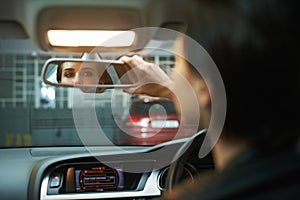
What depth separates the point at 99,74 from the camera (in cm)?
377

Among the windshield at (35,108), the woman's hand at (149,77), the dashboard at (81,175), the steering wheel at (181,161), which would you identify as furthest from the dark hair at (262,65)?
the dashboard at (81,175)

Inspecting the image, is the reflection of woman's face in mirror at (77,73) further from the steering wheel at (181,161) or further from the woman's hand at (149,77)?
the steering wheel at (181,161)

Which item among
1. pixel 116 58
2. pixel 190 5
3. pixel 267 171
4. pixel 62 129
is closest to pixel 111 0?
pixel 116 58

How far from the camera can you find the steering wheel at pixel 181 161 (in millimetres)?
2766

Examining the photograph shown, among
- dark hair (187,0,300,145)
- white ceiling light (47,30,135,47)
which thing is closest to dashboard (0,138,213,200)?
white ceiling light (47,30,135,47)

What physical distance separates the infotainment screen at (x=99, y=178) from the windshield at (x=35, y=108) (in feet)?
0.56

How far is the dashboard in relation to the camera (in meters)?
4.30

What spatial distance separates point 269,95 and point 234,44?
13cm

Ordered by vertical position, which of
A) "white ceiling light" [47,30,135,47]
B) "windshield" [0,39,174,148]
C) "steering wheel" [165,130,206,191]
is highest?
"white ceiling light" [47,30,135,47]

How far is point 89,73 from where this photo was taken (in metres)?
3.77

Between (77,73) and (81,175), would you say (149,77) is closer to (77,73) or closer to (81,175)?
(77,73)

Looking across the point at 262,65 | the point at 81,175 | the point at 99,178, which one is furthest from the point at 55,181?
the point at 262,65

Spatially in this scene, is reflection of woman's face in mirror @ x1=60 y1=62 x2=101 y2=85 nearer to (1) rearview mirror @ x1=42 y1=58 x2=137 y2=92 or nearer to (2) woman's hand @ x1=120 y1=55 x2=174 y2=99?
(1) rearview mirror @ x1=42 y1=58 x2=137 y2=92

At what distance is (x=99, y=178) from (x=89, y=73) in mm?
859
